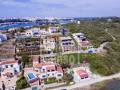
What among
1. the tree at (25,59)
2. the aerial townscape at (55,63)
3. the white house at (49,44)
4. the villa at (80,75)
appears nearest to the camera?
the aerial townscape at (55,63)

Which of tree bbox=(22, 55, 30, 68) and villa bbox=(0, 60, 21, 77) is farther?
tree bbox=(22, 55, 30, 68)

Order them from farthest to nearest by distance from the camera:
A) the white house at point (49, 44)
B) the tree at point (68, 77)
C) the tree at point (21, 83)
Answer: the white house at point (49, 44)
the tree at point (68, 77)
the tree at point (21, 83)

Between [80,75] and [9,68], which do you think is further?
[80,75]

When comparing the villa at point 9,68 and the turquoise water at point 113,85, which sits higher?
the villa at point 9,68

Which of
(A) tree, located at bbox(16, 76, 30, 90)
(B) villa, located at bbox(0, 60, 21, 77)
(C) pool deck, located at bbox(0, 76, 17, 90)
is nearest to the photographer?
(C) pool deck, located at bbox(0, 76, 17, 90)

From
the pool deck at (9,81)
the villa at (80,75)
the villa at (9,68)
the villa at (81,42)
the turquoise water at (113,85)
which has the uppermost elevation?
the villa at (81,42)

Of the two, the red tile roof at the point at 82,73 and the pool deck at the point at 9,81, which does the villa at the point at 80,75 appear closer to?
the red tile roof at the point at 82,73

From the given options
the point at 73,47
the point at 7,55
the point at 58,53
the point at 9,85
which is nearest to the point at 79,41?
the point at 73,47

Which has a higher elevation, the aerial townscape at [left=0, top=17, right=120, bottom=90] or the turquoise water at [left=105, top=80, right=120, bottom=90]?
the aerial townscape at [left=0, top=17, right=120, bottom=90]

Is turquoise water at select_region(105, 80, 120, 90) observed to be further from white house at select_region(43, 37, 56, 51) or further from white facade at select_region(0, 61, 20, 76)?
white house at select_region(43, 37, 56, 51)

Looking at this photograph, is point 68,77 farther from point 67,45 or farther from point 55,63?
point 67,45

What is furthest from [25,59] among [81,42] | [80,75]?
[81,42]

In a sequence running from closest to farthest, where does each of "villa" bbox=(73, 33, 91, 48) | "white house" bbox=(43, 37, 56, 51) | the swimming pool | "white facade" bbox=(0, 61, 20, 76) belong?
the swimming pool
"white facade" bbox=(0, 61, 20, 76)
"white house" bbox=(43, 37, 56, 51)
"villa" bbox=(73, 33, 91, 48)
